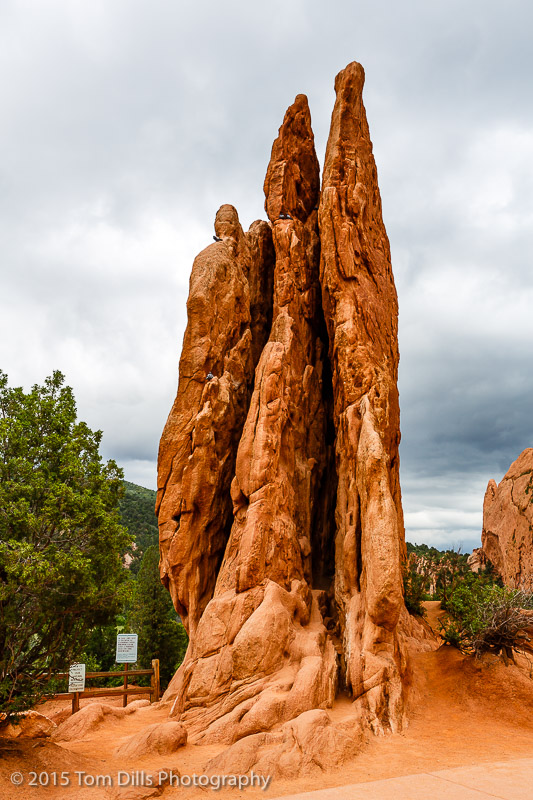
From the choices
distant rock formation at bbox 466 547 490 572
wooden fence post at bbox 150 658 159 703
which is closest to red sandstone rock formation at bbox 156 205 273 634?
wooden fence post at bbox 150 658 159 703

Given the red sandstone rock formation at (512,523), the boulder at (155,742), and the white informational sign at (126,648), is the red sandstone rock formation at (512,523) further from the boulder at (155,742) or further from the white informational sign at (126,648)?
the boulder at (155,742)

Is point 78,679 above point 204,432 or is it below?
below

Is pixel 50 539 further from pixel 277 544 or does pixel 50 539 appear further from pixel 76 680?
pixel 76 680

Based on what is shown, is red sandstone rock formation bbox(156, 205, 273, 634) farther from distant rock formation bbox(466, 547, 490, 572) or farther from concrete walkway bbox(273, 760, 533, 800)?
distant rock formation bbox(466, 547, 490, 572)

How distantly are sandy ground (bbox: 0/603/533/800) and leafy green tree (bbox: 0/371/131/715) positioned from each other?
1494mm

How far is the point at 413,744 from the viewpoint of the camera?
37.9ft

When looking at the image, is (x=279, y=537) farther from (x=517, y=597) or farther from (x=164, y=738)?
(x=517, y=597)

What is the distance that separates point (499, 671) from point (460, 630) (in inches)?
87.4

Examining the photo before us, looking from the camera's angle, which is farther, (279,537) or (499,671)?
(279,537)

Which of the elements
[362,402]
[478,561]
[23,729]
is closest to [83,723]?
[23,729]

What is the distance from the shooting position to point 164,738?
11.3 m

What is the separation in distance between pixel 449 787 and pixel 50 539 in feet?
27.4

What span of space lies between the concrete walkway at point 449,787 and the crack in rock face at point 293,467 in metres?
1.84

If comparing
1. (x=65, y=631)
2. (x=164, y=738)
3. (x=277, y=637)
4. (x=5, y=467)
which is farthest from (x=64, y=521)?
(x=277, y=637)
